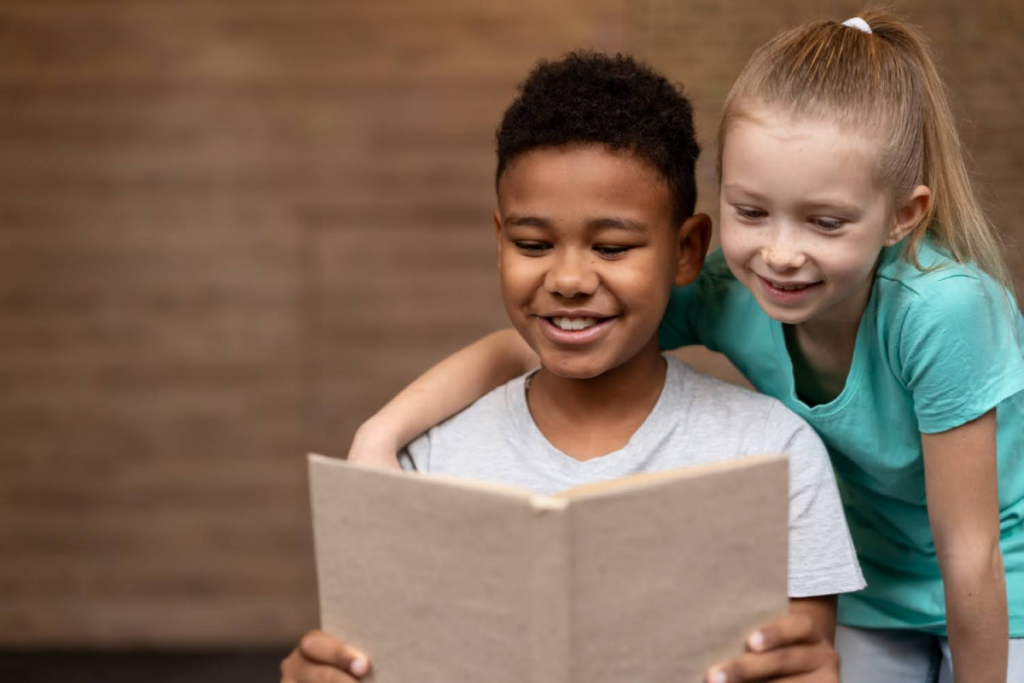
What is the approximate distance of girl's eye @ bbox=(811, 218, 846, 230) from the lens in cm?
121

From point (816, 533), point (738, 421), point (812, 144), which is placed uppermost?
point (812, 144)

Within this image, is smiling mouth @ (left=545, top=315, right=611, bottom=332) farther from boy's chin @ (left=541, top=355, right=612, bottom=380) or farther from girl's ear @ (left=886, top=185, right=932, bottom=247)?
girl's ear @ (left=886, top=185, right=932, bottom=247)

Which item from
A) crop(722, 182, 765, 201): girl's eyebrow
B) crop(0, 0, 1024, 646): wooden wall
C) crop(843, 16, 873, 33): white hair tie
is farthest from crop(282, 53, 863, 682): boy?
crop(0, 0, 1024, 646): wooden wall

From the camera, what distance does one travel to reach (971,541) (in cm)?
126

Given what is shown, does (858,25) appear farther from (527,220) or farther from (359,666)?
(359,666)

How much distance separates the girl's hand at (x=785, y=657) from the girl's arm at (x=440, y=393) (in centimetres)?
47

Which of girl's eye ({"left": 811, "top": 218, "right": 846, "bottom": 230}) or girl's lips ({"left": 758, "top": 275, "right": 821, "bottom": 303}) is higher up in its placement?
girl's eye ({"left": 811, "top": 218, "right": 846, "bottom": 230})

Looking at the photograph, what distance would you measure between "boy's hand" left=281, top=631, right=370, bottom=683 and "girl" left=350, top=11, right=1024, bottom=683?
0.24 metres

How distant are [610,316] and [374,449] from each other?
318 millimetres

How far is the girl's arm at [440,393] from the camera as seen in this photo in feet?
4.40

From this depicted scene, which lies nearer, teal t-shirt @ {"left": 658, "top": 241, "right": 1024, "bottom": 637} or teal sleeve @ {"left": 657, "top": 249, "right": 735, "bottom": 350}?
teal t-shirt @ {"left": 658, "top": 241, "right": 1024, "bottom": 637}

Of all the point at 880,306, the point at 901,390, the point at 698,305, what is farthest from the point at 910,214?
the point at 698,305

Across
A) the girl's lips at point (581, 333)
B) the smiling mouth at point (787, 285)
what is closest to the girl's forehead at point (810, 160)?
the smiling mouth at point (787, 285)

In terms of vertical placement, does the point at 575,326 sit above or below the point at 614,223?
below
